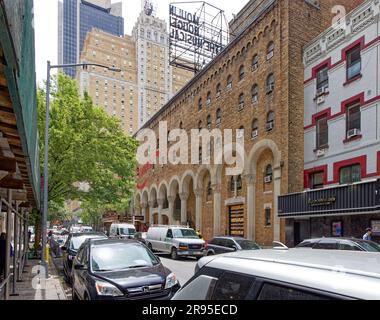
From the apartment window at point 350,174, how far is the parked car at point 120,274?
1649 cm

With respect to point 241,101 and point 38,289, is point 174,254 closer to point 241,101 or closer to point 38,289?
point 38,289

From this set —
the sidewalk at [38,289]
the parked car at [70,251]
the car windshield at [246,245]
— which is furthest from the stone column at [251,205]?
the sidewalk at [38,289]

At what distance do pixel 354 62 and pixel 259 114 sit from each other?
8319mm

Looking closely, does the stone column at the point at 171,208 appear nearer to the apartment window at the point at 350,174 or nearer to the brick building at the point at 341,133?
the brick building at the point at 341,133

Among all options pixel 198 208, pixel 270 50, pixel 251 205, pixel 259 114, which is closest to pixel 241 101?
pixel 259 114

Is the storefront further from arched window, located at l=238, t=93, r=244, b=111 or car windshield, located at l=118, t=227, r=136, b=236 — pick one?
car windshield, located at l=118, t=227, r=136, b=236

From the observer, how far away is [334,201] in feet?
67.7

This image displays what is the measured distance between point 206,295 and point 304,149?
83.0 ft

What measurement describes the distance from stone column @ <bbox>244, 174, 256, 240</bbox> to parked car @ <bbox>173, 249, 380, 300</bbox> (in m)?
26.6

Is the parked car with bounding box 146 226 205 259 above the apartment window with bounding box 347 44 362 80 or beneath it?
beneath

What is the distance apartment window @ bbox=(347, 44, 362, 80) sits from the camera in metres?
22.6

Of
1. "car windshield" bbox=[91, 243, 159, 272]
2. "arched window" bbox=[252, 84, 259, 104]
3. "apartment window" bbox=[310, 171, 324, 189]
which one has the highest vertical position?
"arched window" bbox=[252, 84, 259, 104]

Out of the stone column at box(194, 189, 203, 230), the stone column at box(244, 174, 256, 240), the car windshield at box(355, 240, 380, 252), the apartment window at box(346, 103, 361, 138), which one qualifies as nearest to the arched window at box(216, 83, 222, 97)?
the stone column at box(194, 189, 203, 230)

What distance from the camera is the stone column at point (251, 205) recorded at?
2919 centimetres
